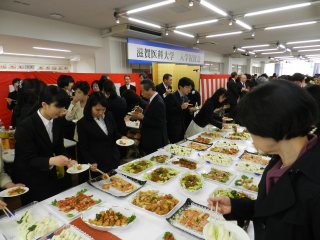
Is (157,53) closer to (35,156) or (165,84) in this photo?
(165,84)

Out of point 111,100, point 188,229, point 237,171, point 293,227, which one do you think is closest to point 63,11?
point 111,100

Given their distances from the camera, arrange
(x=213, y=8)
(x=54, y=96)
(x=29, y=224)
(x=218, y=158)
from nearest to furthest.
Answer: (x=29, y=224), (x=54, y=96), (x=218, y=158), (x=213, y=8)

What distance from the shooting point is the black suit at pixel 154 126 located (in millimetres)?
3004

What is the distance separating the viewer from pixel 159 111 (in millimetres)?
3004

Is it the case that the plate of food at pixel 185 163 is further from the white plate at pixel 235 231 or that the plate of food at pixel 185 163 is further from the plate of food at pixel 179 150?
the white plate at pixel 235 231

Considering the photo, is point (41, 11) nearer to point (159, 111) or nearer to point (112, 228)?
point (159, 111)

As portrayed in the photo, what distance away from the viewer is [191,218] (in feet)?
4.55

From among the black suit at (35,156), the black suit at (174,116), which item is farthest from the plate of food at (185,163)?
the black suit at (174,116)

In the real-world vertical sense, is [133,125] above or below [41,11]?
below

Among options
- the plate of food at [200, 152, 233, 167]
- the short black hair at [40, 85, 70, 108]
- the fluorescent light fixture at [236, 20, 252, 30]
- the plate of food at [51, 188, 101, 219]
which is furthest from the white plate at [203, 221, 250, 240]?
the fluorescent light fixture at [236, 20, 252, 30]

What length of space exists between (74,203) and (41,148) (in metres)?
0.63

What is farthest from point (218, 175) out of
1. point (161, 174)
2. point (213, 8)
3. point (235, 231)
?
point (213, 8)

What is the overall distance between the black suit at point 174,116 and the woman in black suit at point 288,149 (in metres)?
2.87

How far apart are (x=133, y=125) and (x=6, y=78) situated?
3.03 meters
